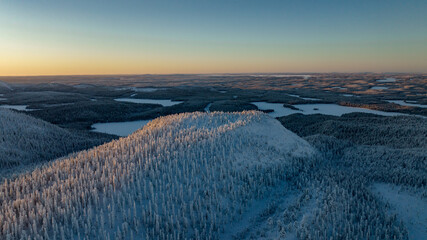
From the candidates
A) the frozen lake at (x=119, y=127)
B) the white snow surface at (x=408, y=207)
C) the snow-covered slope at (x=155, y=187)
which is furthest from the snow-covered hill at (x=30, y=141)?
the white snow surface at (x=408, y=207)

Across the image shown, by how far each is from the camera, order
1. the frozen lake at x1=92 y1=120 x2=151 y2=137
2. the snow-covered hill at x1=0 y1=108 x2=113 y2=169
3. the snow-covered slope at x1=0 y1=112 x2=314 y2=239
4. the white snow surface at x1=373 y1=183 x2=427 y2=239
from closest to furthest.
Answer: the snow-covered slope at x1=0 y1=112 x2=314 y2=239, the white snow surface at x1=373 y1=183 x2=427 y2=239, the snow-covered hill at x1=0 y1=108 x2=113 y2=169, the frozen lake at x1=92 y1=120 x2=151 y2=137

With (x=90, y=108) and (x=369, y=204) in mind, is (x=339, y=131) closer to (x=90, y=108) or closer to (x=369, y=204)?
(x=369, y=204)

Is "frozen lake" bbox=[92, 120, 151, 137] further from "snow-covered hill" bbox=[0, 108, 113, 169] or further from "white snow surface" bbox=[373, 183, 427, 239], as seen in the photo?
"white snow surface" bbox=[373, 183, 427, 239]

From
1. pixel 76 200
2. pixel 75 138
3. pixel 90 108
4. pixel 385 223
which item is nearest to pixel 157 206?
pixel 76 200

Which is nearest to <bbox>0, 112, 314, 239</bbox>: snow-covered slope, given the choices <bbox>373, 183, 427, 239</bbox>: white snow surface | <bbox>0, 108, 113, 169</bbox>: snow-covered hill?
<bbox>373, 183, 427, 239</bbox>: white snow surface

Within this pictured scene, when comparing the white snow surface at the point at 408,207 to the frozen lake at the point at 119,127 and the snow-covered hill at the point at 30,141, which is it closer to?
the snow-covered hill at the point at 30,141

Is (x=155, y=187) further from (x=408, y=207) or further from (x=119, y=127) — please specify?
(x=119, y=127)

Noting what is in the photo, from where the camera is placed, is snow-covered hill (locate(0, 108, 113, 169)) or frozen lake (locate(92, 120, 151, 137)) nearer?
snow-covered hill (locate(0, 108, 113, 169))
